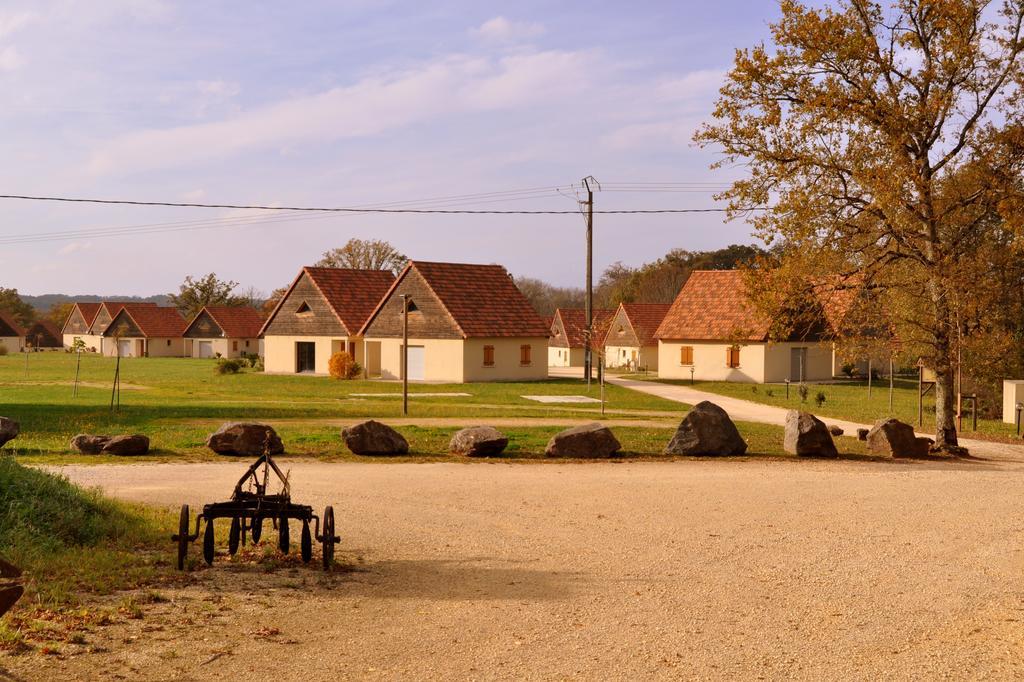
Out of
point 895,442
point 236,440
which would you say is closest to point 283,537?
point 236,440

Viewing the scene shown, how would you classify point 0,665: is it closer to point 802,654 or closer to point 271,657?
point 271,657

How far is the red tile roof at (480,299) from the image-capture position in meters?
49.7

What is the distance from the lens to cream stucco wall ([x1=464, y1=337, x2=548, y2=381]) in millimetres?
48938

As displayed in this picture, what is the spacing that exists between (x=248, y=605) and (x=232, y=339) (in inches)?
3352

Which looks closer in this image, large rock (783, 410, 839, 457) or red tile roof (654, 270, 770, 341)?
large rock (783, 410, 839, 457)

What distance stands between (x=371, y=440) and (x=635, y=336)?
5009cm

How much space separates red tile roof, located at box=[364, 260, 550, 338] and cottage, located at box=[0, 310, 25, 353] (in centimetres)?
6771

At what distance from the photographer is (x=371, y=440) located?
20516 mm

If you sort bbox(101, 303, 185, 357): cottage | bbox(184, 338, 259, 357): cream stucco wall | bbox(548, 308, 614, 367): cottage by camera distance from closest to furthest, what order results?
bbox(548, 308, 614, 367): cottage → bbox(184, 338, 259, 357): cream stucco wall → bbox(101, 303, 185, 357): cottage

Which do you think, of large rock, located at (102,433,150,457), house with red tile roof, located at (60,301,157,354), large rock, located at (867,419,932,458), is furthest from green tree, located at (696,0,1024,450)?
house with red tile roof, located at (60,301,157,354)

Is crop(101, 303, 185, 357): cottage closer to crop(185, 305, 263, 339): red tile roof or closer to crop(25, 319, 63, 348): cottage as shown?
crop(185, 305, 263, 339): red tile roof

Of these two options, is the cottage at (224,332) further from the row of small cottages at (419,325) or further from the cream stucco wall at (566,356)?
the row of small cottages at (419,325)

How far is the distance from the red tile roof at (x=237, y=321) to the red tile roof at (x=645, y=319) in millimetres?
38383

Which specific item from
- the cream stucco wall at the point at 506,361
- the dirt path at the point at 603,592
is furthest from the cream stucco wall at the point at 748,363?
the dirt path at the point at 603,592
